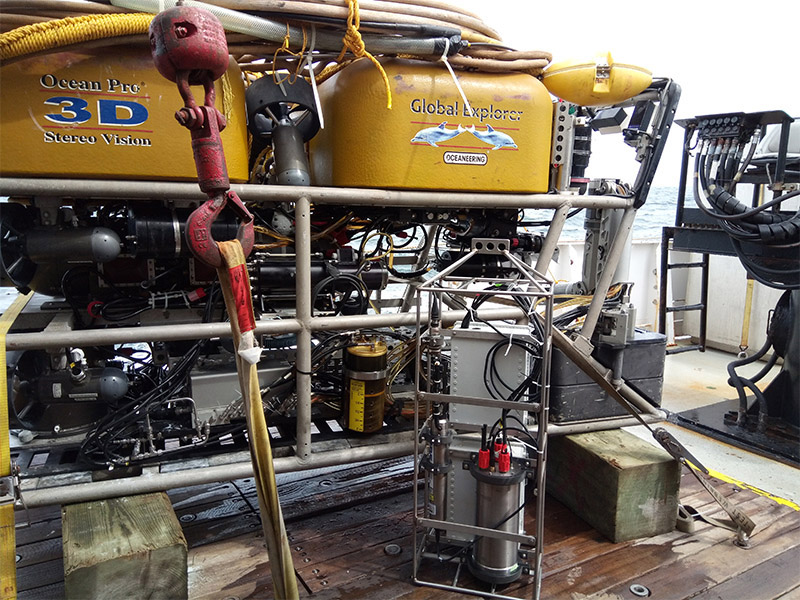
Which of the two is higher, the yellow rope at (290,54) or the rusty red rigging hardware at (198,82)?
the yellow rope at (290,54)

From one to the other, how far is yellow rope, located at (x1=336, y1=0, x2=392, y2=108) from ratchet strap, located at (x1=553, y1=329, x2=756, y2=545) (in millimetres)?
1215

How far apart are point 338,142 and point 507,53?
773 millimetres

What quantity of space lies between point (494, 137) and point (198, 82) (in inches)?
56.9

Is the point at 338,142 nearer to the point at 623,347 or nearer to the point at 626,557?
the point at 623,347

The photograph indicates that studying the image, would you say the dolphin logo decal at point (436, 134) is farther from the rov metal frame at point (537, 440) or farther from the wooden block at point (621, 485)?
the wooden block at point (621, 485)

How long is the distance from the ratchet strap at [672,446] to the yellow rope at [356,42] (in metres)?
1.22

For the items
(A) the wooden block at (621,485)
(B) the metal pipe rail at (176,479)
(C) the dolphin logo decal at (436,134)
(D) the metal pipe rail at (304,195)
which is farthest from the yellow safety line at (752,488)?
(C) the dolphin logo decal at (436,134)

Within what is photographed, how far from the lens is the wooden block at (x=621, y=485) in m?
2.52

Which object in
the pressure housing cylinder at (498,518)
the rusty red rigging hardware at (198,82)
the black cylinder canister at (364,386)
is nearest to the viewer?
the rusty red rigging hardware at (198,82)

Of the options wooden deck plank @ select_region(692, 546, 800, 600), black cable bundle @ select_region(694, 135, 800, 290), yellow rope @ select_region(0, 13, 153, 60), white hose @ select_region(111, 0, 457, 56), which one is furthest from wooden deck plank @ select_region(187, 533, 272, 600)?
black cable bundle @ select_region(694, 135, 800, 290)

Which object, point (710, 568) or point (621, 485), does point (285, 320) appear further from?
point (710, 568)

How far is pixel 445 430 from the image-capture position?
2.22 m

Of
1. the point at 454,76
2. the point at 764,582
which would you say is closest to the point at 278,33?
the point at 454,76

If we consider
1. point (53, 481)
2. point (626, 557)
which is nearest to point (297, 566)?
point (53, 481)
